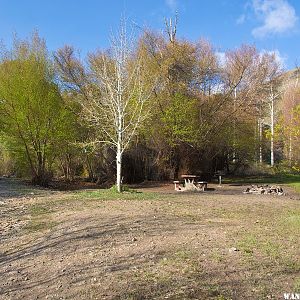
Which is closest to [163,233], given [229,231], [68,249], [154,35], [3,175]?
[229,231]

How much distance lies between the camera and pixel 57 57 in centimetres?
2683

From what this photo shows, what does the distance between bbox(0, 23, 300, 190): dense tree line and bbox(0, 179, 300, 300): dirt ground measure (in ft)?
41.4

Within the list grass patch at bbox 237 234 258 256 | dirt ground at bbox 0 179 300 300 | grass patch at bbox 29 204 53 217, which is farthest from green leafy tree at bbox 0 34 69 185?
grass patch at bbox 237 234 258 256

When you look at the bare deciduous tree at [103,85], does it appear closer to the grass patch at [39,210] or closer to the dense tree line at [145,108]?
the dense tree line at [145,108]

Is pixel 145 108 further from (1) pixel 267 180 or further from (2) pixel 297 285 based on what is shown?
(2) pixel 297 285

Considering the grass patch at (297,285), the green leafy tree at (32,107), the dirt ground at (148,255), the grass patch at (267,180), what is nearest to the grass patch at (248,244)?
the dirt ground at (148,255)

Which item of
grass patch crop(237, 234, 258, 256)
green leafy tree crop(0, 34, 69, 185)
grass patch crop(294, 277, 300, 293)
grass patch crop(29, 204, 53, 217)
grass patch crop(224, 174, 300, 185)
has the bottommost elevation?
grass patch crop(294, 277, 300, 293)

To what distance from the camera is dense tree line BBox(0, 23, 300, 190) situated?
2170cm

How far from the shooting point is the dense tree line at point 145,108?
71.2ft

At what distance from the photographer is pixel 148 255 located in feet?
19.6

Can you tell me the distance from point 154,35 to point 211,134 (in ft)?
25.7

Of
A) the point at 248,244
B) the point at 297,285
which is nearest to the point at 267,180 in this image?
the point at 248,244

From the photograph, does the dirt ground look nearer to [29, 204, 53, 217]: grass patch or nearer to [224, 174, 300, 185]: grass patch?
[29, 204, 53, 217]: grass patch

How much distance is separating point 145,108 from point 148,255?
1522cm
